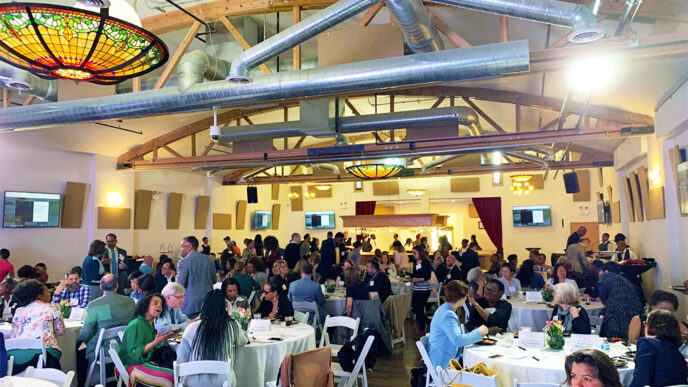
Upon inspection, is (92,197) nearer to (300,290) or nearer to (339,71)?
(300,290)

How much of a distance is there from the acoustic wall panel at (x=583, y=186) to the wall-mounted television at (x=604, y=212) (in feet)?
3.60

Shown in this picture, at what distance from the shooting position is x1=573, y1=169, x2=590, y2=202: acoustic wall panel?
14.9 meters

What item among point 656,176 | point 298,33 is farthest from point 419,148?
point 298,33

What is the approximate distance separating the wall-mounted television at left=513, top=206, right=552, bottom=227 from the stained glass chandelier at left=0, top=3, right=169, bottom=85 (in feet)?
46.3

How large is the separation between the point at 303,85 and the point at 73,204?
7.33 metres

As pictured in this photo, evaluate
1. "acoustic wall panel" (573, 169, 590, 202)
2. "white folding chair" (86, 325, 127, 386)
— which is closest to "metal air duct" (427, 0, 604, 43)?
"white folding chair" (86, 325, 127, 386)

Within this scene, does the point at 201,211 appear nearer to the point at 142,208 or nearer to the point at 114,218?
the point at 142,208

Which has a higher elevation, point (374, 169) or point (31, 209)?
point (374, 169)

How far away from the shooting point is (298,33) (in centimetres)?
463

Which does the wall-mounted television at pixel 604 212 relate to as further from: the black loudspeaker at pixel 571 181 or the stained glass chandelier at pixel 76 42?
the stained glass chandelier at pixel 76 42

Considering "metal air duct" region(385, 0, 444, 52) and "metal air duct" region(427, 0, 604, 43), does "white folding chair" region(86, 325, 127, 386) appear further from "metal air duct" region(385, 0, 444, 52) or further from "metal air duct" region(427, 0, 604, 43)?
"metal air duct" region(427, 0, 604, 43)

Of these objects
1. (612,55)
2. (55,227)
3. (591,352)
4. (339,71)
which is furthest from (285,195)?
(591,352)

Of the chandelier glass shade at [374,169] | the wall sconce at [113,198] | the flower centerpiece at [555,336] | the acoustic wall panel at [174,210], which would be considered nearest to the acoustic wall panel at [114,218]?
the wall sconce at [113,198]

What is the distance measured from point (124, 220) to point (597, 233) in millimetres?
13180
